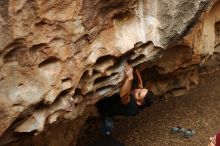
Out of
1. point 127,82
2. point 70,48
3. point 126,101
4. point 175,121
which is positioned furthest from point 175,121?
point 70,48

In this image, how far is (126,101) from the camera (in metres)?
3.28

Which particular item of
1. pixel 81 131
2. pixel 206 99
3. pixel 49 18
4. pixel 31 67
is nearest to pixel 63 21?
pixel 49 18

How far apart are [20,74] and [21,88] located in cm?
8

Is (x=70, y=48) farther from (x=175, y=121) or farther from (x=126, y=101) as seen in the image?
(x=175, y=121)

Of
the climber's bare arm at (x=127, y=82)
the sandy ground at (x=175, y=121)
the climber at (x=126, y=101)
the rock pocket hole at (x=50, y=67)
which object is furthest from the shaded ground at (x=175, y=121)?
the rock pocket hole at (x=50, y=67)

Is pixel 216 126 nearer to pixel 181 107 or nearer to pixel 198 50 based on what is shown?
pixel 181 107

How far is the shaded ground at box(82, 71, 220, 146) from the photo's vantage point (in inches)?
165

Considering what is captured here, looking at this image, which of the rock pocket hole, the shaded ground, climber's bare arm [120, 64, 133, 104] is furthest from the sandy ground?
the rock pocket hole

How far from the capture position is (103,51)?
2.90 metres

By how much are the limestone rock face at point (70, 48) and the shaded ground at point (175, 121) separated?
1.10 meters

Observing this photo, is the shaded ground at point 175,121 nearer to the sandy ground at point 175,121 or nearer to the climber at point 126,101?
the sandy ground at point 175,121

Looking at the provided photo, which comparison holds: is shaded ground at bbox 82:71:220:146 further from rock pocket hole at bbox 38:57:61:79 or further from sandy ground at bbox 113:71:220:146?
rock pocket hole at bbox 38:57:61:79

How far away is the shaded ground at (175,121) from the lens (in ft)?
13.7

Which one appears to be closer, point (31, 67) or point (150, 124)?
point (31, 67)
